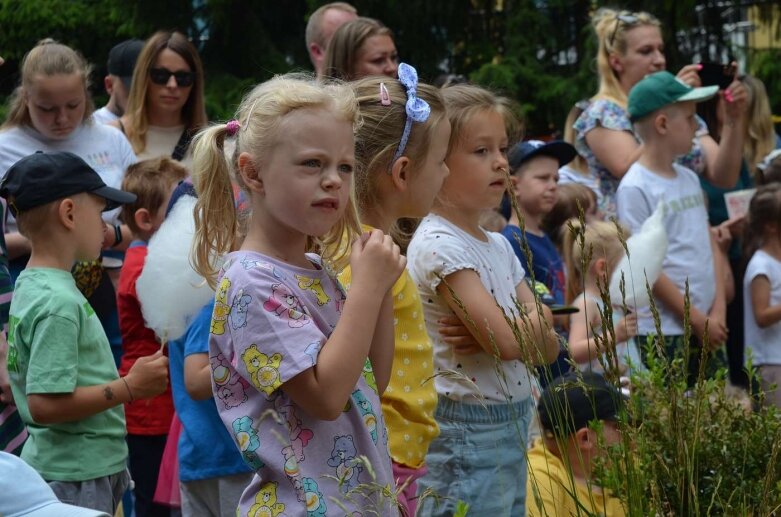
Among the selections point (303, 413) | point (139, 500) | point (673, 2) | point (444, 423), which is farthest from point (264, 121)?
point (673, 2)

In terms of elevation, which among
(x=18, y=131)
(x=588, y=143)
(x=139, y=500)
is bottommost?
(x=139, y=500)

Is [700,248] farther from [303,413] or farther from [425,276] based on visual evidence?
[303,413]

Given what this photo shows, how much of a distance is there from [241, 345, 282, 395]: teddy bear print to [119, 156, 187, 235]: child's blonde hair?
2.53 m

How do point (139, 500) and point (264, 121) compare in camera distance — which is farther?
Result: point (139, 500)

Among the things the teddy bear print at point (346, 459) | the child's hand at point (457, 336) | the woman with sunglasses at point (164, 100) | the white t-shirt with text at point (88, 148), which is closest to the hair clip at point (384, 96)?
the child's hand at point (457, 336)

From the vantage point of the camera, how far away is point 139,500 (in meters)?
4.91

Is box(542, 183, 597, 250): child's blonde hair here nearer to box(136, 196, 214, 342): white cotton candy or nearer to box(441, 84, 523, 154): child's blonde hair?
box(441, 84, 523, 154): child's blonde hair

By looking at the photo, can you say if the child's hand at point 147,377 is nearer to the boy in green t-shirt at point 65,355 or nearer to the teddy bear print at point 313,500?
the boy in green t-shirt at point 65,355

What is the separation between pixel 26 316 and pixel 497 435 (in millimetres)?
1533

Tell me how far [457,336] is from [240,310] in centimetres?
133

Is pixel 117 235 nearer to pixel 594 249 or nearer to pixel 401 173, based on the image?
pixel 594 249

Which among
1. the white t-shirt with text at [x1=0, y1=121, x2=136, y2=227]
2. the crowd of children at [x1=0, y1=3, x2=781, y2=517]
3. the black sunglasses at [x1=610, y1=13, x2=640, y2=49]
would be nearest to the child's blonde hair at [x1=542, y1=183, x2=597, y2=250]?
the crowd of children at [x1=0, y1=3, x2=781, y2=517]

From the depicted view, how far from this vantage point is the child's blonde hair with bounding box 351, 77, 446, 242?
3.30 meters

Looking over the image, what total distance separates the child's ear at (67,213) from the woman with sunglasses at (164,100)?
179 centimetres
